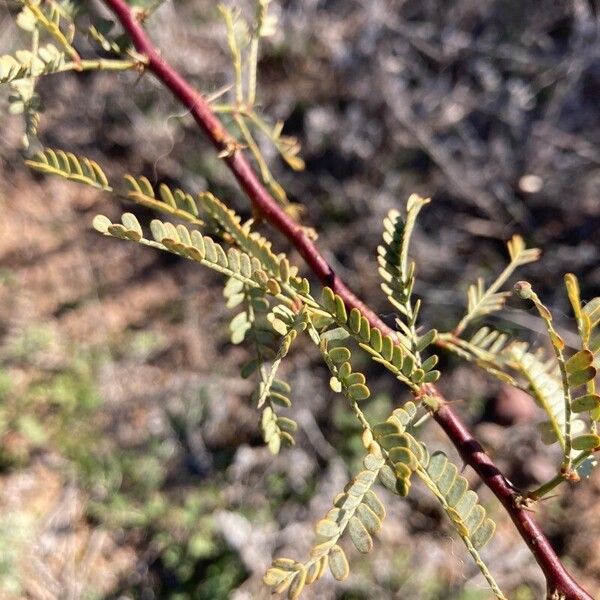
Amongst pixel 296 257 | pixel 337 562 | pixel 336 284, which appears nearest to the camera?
pixel 337 562

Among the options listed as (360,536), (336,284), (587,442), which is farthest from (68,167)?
(587,442)

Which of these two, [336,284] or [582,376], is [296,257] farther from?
[582,376]

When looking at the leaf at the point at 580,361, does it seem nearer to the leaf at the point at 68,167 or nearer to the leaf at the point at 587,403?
the leaf at the point at 587,403

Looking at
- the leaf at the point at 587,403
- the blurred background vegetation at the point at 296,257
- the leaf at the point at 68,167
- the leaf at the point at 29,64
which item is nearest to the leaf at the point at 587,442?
the leaf at the point at 587,403

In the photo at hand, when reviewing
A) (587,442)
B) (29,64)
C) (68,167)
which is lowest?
(587,442)

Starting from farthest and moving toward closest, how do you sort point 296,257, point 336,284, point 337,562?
point 296,257
point 336,284
point 337,562

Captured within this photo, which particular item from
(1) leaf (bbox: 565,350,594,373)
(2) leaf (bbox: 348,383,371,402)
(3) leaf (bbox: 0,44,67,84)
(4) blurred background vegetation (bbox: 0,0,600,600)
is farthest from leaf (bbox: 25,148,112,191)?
(4) blurred background vegetation (bbox: 0,0,600,600)
